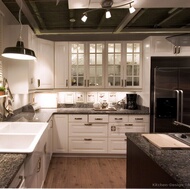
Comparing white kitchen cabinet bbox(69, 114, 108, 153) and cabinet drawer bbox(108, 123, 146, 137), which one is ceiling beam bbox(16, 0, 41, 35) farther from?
cabinet drawer bbox(108, 123, 146, 137)

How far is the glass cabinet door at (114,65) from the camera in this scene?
402 centimetres

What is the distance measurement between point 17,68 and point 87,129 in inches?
67.3

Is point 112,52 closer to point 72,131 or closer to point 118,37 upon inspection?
point 118,37

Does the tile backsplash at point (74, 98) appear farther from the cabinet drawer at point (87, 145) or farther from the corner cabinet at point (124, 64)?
the cabinet drawer at point (87, 145)

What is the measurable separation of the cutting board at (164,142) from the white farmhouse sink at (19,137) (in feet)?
3.70

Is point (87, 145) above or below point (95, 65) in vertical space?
below

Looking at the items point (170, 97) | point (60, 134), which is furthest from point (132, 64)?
point (60, 134)

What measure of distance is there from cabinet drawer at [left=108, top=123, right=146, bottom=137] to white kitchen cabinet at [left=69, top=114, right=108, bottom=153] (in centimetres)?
14

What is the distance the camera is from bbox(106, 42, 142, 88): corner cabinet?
4008 mm

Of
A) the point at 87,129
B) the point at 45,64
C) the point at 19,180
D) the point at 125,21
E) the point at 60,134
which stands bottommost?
the point at 60,134

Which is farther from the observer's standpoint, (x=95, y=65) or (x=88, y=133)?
(x=95, y=65)

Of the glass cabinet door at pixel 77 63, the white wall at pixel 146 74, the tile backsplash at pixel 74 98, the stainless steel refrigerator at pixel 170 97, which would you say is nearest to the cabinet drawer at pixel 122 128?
the stainless steel refrigerator at pixel 170 97

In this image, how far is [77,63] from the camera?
13.3ft

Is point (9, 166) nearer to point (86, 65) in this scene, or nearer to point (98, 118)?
point (98, 118)
